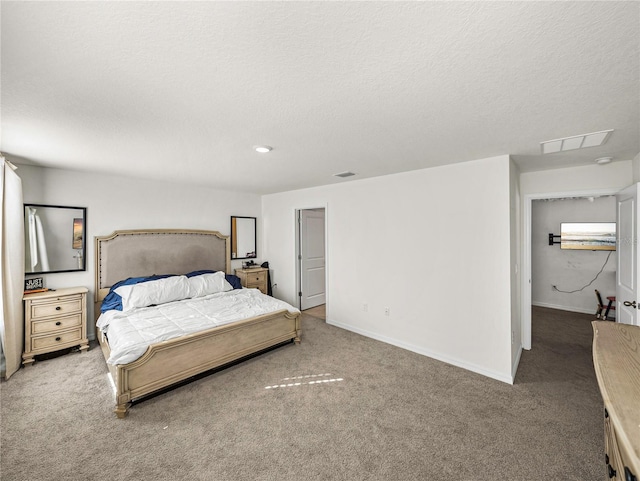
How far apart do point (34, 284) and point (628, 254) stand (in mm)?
6344

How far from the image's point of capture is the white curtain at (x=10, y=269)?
2.76 metres

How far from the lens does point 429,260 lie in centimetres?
336

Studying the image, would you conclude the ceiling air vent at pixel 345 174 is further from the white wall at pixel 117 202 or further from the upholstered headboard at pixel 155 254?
the upholstered headboard at pixel 155 254

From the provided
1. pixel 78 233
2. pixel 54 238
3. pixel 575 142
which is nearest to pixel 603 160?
pixel 575 142

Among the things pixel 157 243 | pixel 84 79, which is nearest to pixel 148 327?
pixel 157 243

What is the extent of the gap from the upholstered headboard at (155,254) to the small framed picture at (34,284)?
1.75 ft

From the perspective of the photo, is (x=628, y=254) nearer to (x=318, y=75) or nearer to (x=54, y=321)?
(x=318, y=75)

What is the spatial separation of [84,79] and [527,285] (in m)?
4.62

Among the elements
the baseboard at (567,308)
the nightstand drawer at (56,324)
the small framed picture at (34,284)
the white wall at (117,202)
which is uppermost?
the white wall at (117,202)

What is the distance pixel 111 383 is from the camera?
8.91 ft

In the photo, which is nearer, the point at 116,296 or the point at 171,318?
the point at 171,318

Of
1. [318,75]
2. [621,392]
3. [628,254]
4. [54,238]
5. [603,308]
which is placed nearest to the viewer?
[621,392]

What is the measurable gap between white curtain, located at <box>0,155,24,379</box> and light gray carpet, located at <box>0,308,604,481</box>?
0.26 meters

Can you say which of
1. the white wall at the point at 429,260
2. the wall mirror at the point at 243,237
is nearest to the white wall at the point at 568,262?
the white wall at the point at 429,260
